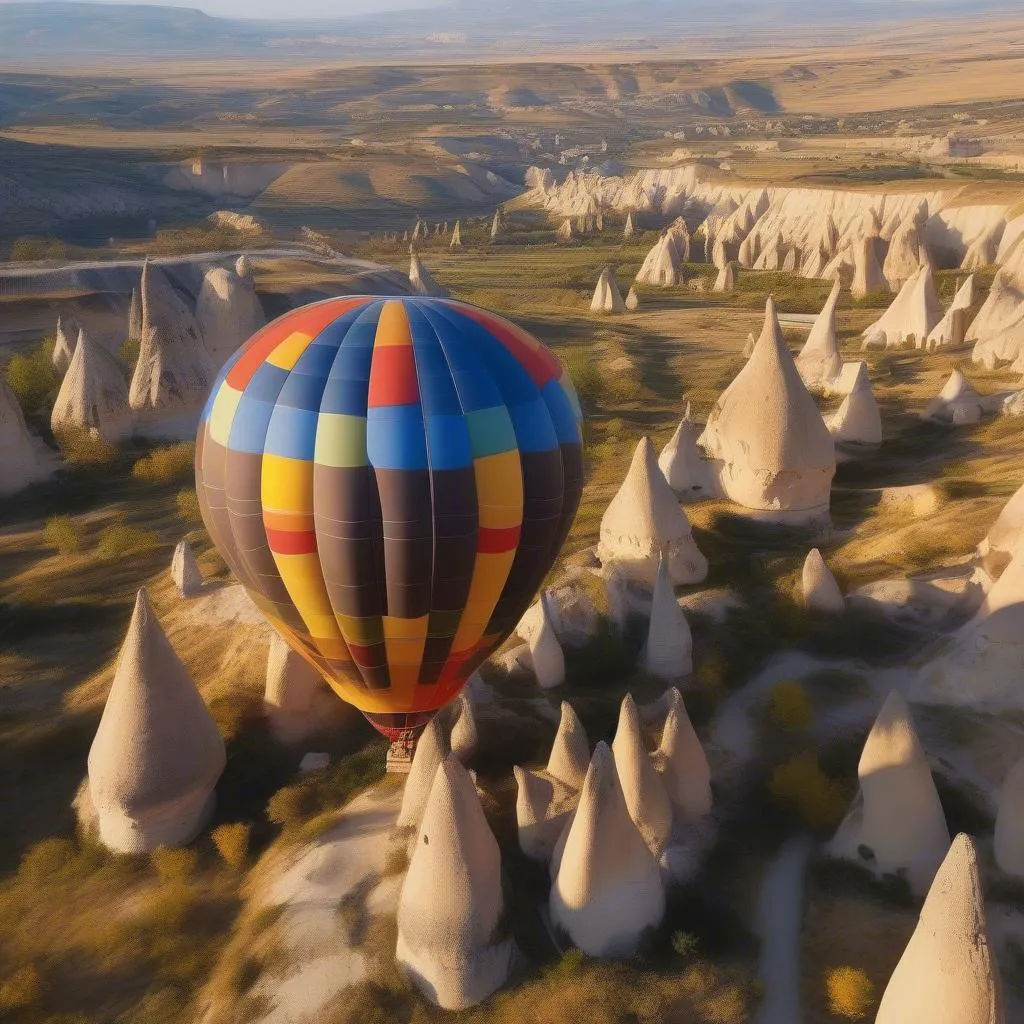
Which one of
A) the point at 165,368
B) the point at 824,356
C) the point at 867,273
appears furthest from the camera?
the point at 867,273

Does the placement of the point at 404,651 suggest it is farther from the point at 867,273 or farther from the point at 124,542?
the point at 867,273

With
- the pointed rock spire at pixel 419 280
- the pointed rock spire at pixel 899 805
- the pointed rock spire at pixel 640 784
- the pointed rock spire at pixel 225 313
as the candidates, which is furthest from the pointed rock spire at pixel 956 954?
the pointed rock spire at pixel 419 280

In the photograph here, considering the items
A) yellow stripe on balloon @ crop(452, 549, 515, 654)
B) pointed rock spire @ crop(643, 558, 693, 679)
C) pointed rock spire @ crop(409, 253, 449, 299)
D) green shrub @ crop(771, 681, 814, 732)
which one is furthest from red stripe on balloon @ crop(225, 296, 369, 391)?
pointed rock spire @ crop(409, 253, 449, 299)

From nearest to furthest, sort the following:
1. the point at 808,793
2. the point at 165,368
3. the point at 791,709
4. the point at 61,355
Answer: the point at 808,793 → the point at 791,709 → the point at 165,368 → the point at 61,355

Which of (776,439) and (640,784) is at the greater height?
(776,439)

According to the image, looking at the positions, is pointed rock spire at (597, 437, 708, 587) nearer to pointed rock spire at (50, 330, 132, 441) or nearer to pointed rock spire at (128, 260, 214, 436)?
pointed rock spire at (128, 260, 214, 436)

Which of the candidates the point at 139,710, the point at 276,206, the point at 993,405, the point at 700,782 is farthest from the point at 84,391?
the point at 276,206

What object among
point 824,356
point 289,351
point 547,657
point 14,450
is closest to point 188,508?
point 14,450
